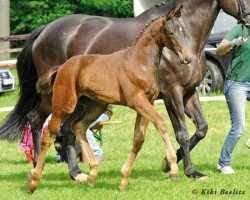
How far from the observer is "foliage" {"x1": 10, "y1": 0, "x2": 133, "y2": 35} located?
31.9 metres

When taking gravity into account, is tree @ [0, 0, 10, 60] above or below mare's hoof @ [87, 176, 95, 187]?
below

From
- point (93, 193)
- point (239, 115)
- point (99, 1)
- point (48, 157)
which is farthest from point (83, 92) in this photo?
point (99, 1)

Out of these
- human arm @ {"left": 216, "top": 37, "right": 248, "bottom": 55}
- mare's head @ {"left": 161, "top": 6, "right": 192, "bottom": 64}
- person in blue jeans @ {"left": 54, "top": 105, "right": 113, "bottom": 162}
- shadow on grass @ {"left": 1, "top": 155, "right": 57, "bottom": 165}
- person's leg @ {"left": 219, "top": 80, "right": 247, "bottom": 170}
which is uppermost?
mare's head @ {"left": 161, "top": 6, "right": 192, "bottom": 64}

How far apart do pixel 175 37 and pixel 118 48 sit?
6.25ft

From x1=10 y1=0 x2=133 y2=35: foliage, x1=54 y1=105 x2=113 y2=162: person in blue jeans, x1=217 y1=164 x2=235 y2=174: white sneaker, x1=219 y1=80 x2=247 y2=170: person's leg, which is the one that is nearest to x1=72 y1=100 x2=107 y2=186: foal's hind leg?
x1=219 y1=80 x2=247 y2=170: person's leg

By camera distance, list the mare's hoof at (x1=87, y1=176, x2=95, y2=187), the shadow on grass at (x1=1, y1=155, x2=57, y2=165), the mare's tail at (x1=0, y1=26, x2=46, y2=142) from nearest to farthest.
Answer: the mare's hoof at (x1=87, y1=176, x2=95, y2=187) → the mare's tail at (x1=0, y1=26, x2=46, y2=142) → the shadow on grass at (x1=1, y1=155, x2=57, y2=165)

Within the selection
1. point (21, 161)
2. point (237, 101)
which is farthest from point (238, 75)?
point (21, 161)

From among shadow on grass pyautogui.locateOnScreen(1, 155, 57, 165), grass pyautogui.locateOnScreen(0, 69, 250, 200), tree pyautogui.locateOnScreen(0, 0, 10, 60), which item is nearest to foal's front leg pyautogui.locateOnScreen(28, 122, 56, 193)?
grass pyautogui.locateOnScreen(0, 69, 250, 200)

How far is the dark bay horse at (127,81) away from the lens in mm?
7758

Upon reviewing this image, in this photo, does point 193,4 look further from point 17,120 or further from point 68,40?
point 17,120

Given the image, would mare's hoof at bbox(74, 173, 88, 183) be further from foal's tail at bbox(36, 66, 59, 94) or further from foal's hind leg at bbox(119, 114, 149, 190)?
foal's tail at bbox(36, 66, 59, 94)

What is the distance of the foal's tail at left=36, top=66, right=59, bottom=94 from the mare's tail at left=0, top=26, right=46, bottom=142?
1546 millimetres

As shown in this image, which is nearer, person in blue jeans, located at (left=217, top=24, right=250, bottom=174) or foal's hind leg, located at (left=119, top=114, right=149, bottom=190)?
foal's hind leg, located at (left=119, top=114, right=149, bottom=190)

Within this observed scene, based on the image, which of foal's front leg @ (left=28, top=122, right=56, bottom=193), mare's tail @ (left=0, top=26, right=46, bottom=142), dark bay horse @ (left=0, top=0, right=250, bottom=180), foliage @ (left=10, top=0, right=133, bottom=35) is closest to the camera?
foal's front leg @ (left=28, top=122, right=56, bottom=193)
